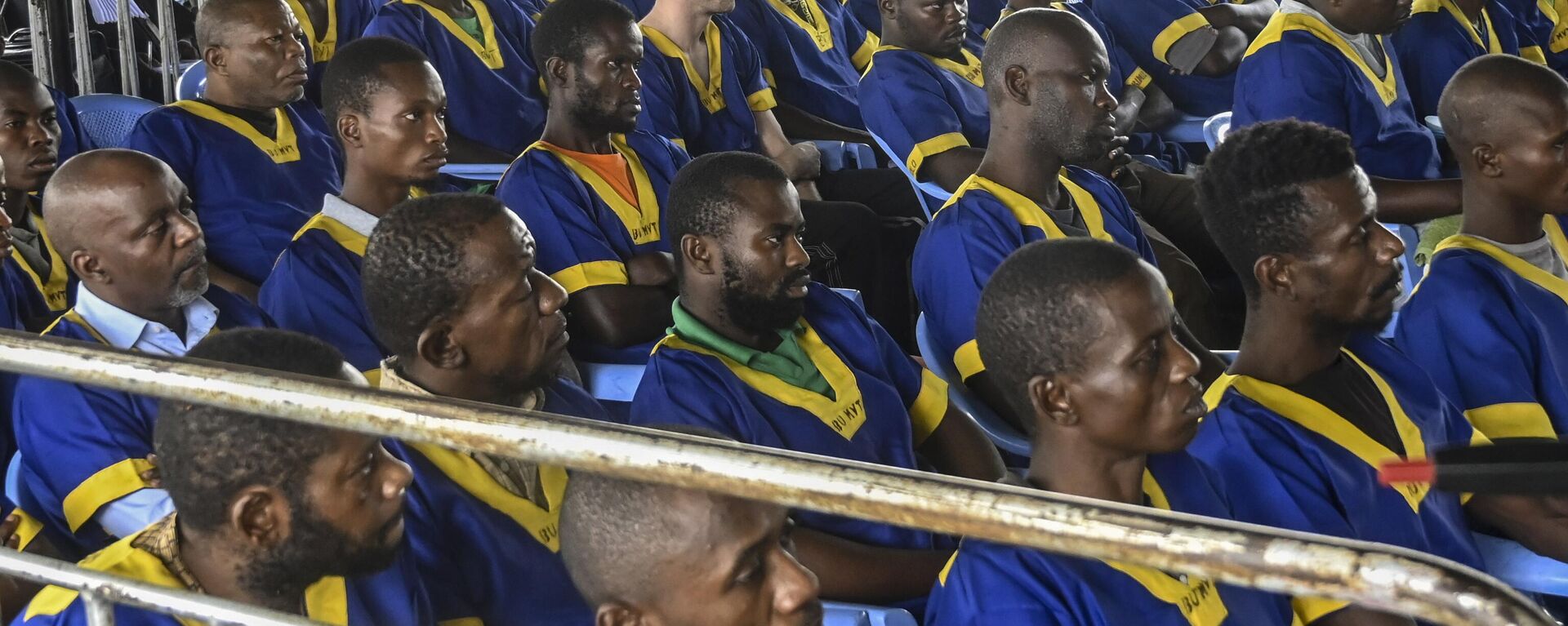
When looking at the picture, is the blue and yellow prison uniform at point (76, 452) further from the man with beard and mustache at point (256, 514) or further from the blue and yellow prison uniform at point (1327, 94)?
the blue and yellow prison uniform at point (1327, 94)

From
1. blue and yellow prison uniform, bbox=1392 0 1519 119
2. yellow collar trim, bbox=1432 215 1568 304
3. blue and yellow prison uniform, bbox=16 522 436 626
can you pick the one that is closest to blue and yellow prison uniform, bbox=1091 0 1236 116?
blue and yellow prison uniform, bbox=1392 0 1519 119

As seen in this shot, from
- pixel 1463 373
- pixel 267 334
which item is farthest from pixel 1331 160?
pixel 267 334

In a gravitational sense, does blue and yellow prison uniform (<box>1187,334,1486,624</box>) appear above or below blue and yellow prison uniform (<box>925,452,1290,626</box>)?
below

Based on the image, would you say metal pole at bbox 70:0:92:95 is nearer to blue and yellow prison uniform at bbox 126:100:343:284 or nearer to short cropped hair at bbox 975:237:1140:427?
blue and yellow prison uniform at bbox 126:100:343:284

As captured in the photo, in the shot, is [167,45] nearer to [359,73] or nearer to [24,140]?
[24,140]

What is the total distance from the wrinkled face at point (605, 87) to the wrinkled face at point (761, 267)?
3.45 ft

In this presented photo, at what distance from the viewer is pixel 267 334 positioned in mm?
1723

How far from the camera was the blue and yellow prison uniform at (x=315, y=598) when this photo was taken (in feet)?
5.14

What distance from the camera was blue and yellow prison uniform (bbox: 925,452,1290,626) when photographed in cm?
167

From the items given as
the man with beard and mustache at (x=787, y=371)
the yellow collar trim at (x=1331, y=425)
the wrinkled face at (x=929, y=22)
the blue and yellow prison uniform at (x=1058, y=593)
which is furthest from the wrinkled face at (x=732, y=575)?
the wrinkled face at (x=929, y=22)

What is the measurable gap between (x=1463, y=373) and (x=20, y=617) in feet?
6.86

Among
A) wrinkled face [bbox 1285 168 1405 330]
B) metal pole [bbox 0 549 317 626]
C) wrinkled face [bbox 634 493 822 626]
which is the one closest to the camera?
metal pole [bbox 0 549 317 626]

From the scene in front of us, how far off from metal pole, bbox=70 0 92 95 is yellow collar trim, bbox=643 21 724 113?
159 cm

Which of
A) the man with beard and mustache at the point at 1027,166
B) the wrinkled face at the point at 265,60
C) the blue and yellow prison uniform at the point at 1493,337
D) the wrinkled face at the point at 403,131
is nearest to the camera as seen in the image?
the blue and yellow prison uniform at the point at 1493,337
